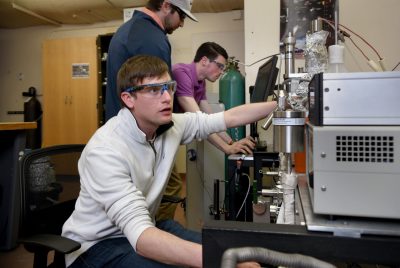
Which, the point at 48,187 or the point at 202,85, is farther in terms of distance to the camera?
the point at 202,85

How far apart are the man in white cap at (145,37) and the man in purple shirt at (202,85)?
1.07 feet

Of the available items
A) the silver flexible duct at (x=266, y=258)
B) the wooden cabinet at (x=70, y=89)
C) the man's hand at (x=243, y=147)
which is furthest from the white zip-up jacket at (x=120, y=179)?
the wooden cabinet at (x=70, y=89)

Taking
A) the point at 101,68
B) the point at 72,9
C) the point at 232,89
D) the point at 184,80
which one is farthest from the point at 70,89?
the point at 184,80

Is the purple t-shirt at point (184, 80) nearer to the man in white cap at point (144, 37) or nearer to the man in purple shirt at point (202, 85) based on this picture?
the man in purple shirt at point (202, 85)

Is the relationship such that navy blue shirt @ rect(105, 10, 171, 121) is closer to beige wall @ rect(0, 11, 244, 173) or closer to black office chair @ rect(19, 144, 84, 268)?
black office chair @ rect(19, 144, 84, 268)

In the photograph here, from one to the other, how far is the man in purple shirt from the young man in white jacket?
0.60 meters

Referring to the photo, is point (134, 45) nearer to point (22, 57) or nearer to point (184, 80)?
point (184, 80)

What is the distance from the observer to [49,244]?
0.94 m

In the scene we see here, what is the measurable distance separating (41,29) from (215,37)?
3.11 m

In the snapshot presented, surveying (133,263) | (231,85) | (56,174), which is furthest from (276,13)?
(133,263)

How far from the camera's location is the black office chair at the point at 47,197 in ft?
3.28

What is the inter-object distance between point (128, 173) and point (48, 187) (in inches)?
18.4

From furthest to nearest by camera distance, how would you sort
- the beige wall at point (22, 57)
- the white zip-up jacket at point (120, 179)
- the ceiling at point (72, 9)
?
the beige wall at point (22, 57) < the ceiling at point (72, 9) < the white zip-up jacket at point (120, 179)

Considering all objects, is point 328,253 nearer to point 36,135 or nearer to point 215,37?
point 215,37
